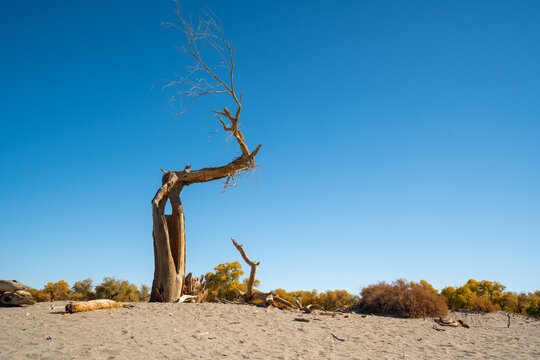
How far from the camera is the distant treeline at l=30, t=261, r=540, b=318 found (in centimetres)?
1617

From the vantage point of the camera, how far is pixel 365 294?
57.4 feet

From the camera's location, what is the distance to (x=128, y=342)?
6.61 meters

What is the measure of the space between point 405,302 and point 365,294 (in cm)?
252

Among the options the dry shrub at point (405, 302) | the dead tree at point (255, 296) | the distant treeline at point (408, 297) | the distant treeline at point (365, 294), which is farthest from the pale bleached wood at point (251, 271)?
the dry shrub at point (405, 302)

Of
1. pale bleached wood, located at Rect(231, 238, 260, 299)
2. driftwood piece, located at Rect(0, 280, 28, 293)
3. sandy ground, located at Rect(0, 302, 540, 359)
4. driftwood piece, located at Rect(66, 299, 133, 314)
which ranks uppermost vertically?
pale bleached wood, located at Rect(231, 238, 260, 299)

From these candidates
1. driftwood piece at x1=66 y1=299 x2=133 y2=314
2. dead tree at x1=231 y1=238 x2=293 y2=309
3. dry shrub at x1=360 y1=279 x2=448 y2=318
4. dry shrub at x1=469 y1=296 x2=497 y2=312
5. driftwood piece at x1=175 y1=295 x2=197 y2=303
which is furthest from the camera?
dry shrub at x1=469 y1=296 x2=497 y2=312

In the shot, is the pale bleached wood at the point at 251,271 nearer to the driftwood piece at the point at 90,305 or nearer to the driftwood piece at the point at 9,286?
the driftwood piece at the point at 90,305

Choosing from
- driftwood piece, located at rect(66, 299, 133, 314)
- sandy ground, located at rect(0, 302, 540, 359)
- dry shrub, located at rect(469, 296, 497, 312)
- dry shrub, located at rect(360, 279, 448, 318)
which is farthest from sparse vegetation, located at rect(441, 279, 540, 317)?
driftwood piece, located at rect(66, 299, 133, 314)

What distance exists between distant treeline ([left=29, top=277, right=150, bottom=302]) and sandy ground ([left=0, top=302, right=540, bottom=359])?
12.8 metres

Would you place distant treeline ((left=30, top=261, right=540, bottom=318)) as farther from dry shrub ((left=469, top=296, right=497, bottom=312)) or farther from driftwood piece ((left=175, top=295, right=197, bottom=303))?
driftwood piece ((left=175, top=295, right=197, bottom=303))

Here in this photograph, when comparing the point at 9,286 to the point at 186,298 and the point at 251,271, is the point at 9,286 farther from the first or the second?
the point at 251,271

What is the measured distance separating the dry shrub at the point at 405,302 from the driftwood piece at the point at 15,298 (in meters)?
14.1

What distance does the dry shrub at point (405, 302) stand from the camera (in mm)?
15055

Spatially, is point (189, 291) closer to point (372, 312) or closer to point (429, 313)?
point (372, 312)
